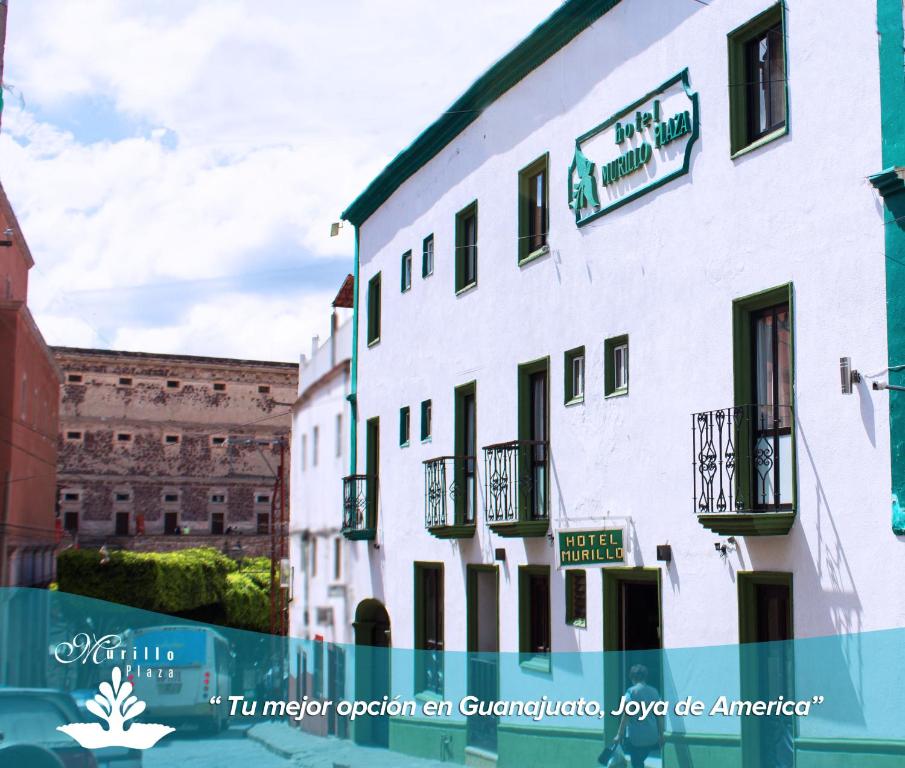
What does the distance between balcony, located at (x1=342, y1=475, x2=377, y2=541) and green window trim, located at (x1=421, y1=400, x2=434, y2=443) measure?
281cm

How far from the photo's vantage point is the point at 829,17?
1194cm

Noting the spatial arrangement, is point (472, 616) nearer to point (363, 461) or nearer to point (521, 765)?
point (521, 765)

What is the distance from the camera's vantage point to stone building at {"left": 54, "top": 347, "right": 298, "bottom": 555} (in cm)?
6381

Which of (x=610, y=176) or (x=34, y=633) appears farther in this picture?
(x=34, y=633)

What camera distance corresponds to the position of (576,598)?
53.6 feet

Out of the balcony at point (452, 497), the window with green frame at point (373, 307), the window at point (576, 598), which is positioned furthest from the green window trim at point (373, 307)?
the window at point (576, 598)

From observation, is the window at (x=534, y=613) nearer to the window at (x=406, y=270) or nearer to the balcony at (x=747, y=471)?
the balcony at (x=747, y=471)

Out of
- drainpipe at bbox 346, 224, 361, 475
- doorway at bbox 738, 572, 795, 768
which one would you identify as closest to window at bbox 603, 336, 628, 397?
doorway at bbox 738, 572, 795, 768

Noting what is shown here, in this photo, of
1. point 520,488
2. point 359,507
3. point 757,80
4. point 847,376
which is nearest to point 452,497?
point 520,488

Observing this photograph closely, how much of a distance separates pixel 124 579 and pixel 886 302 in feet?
118

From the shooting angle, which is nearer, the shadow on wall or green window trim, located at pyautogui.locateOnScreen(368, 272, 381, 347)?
the shadow on wall

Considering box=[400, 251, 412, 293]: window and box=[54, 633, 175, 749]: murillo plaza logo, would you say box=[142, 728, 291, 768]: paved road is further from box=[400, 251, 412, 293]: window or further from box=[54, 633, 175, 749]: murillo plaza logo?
box=[400, 251, 412, 293]: window

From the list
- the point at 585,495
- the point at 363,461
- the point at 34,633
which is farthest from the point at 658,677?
the point at 34,633
